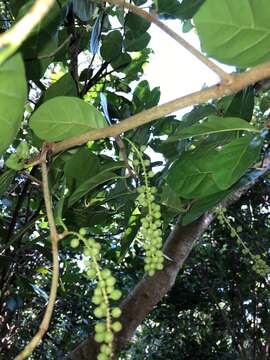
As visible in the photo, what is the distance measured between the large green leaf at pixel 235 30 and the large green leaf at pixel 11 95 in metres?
0.23

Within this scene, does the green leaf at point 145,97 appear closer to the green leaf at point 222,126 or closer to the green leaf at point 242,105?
the green leaf at point 242,105

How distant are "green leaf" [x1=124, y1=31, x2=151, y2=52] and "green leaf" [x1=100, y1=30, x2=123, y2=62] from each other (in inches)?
1.7

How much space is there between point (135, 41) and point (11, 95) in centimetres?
115

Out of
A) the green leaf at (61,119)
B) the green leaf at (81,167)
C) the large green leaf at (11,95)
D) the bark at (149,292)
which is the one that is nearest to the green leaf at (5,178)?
the green leaf at (81,167)

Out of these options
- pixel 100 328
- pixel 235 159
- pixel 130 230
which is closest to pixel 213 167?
pixel 235 159

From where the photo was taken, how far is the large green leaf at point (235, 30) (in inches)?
21.7

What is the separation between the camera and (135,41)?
5.14 ft

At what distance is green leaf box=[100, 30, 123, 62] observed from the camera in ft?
4.92

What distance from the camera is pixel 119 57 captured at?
159cm

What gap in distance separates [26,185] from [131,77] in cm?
85

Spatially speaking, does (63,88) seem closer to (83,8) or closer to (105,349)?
(83,8)

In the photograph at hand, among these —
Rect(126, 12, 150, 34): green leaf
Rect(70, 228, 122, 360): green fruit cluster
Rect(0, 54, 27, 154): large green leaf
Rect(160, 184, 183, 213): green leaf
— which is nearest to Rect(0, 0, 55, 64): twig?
Rect(0, 54, 27, 154): large green leaf

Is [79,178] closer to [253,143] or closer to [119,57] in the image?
[253,143]

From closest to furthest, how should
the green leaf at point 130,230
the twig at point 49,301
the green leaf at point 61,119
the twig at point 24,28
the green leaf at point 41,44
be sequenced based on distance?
the twig at point 24,28 → the twig at point 49,301 → the green leaf at point 61,119 → the green leaf at point 41,44 → the green leaf at point 130,230
